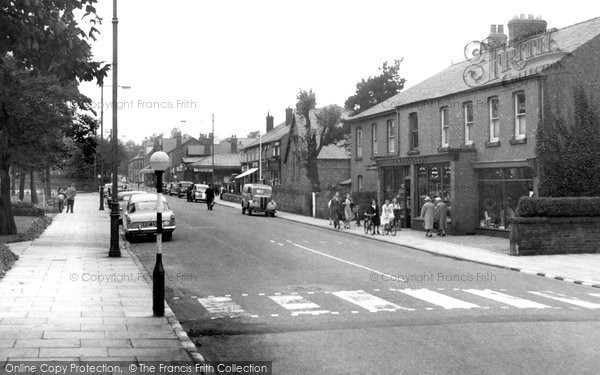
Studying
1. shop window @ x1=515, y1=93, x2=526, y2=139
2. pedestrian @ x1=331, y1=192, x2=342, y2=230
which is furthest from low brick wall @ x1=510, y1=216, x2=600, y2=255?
pedestrian @ x1=331, y1=192, x2=342, y2=230

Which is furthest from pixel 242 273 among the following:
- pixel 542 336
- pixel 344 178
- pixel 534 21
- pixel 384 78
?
pixel 384 78

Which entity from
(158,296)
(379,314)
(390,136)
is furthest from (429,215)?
(158,296)

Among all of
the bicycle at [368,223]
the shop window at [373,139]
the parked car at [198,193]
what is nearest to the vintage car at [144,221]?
the bicycle at [368,223]

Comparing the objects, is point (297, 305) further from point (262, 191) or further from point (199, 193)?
point (199, 193)

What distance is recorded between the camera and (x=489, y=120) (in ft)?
95.4

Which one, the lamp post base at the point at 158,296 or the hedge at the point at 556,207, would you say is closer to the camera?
the lamp post base at the point at 158,296

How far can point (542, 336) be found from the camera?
947 centimetres

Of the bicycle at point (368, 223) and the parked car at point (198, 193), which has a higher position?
the parked car at point (198, 193)

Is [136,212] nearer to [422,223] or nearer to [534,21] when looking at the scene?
[422,223]

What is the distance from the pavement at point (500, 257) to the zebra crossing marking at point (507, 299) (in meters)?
3.26

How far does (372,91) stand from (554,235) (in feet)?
155

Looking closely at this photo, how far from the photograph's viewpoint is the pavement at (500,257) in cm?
1744

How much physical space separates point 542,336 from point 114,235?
1409 cm

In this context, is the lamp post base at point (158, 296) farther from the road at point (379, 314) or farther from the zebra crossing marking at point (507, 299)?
the zebra crossing marking at point (507, 299)
